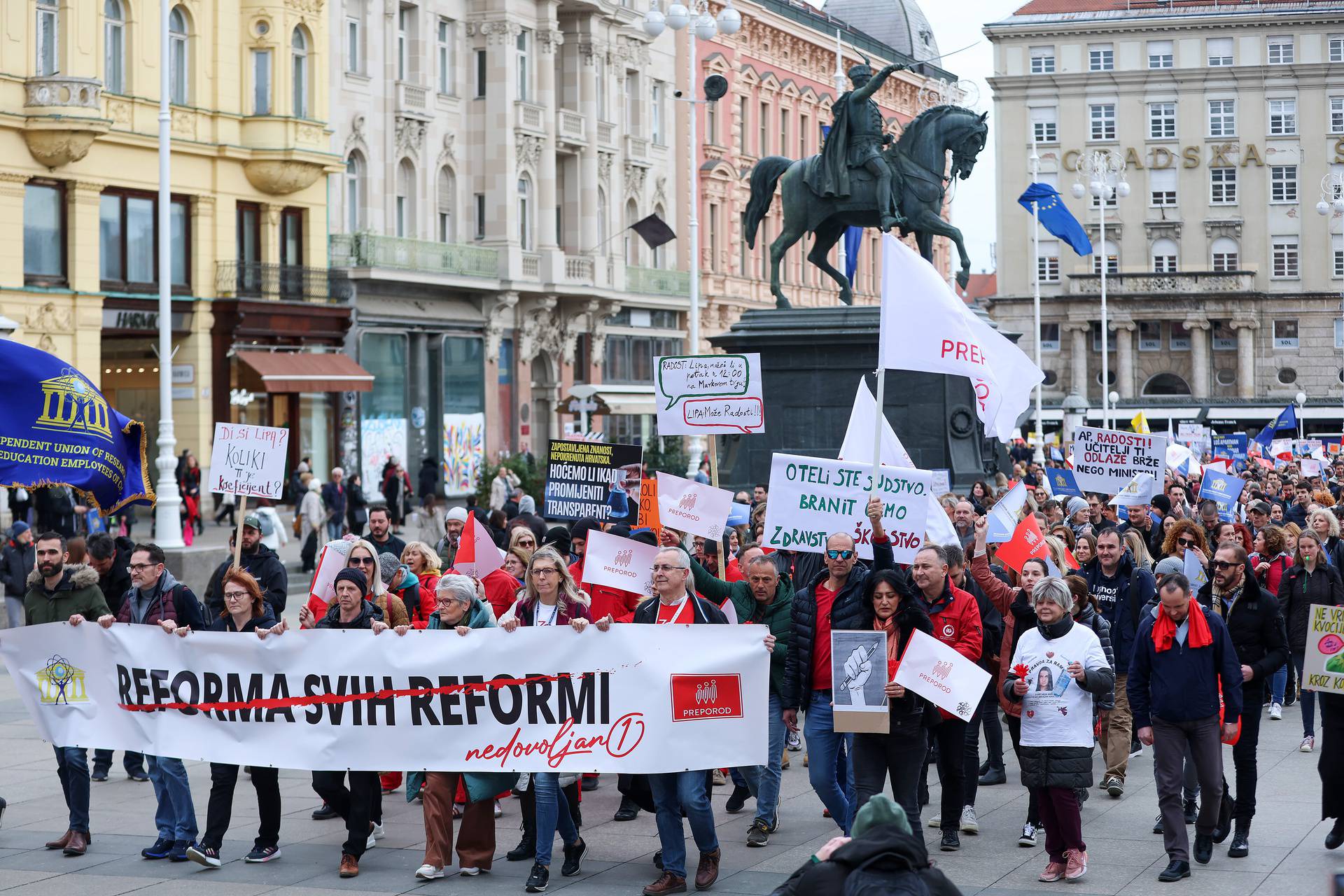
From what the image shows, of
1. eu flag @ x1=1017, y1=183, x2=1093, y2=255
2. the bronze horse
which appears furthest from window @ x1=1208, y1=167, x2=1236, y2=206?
the bronze horse

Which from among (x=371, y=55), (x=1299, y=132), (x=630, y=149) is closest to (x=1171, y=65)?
(x=1299, y=132)

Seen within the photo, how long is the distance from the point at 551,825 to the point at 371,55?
38.8m

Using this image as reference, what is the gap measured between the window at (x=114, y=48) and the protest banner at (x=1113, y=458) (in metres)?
24.5

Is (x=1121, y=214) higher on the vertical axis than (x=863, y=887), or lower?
higher

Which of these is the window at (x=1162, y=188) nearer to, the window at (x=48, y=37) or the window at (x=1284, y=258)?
the window at (x=1284, y=258)

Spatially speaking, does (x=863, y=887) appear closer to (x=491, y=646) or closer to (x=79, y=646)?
(x=491, y=646)

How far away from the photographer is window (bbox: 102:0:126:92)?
38031 mm

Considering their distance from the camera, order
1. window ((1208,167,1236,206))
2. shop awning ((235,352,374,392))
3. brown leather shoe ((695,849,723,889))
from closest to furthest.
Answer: brown leather shoe ((695,849,723,889)) → shop awning ((235,352,374,392)) → window ((1208,167,1236,206))

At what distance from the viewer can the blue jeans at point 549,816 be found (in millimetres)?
9883

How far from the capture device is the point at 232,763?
1066 centimetres

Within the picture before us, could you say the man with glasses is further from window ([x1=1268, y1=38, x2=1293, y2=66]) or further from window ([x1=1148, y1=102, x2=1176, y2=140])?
window ([x1=1268, y1=38, x2=1293, y2=66])

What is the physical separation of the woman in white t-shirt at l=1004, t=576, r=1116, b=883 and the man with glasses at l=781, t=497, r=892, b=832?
95 centimetres

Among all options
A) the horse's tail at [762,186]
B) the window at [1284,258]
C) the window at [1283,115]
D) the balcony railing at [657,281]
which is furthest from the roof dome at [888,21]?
the horse's tail at [762,186]

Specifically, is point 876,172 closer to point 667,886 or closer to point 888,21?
point 667,886
